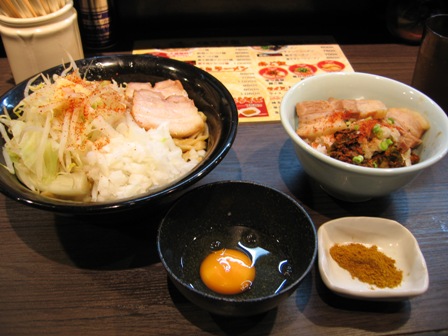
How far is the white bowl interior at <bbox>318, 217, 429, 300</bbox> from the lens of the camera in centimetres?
115

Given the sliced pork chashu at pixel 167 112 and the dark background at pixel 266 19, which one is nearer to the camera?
the sliced pork chashu at pixel 167 112

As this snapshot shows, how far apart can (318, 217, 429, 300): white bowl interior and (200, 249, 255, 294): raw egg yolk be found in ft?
0.72

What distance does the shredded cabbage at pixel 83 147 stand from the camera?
4.26 ft

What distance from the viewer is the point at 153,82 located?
1.74m

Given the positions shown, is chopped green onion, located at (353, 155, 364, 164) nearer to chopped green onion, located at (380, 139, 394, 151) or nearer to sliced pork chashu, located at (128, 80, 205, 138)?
chopped green onion, located at (380, 139, 394, 151)

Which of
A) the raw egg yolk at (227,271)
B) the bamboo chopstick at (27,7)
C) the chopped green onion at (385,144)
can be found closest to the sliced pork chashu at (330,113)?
the chopped green onion at (385,144)

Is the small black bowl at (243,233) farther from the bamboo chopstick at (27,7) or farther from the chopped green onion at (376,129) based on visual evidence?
the bamboo chopstick at (27,7)

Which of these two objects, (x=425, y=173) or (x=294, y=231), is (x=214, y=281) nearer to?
(x=294, y=231)

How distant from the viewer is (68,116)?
1410mm

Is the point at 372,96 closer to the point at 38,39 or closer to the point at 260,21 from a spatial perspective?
the point at 260,21

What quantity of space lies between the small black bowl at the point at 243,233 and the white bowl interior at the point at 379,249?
86 mm

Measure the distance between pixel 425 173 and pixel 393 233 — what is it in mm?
485

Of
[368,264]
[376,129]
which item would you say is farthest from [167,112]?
Answer: [368,264]

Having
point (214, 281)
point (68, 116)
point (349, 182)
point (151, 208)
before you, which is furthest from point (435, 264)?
point (68, 116)
